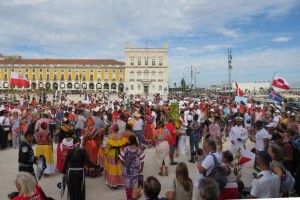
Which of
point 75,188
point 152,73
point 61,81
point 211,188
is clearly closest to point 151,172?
point 75,188

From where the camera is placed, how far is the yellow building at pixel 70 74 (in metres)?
77.2

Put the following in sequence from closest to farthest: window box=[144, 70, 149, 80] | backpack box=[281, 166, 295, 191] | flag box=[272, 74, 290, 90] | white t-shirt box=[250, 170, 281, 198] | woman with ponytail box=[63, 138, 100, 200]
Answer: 1. white t-shirt box=[250, 170, 281, 198]
2. backpack box=[281, 166, 295, 191]
3. woman with ponytail box=[63, 138, 100, 200]
4. flag box=[272, 74, 290, 90]
5. window box=[144, 70, 149, 80]

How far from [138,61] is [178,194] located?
229 feet

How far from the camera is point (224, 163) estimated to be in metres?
3.70

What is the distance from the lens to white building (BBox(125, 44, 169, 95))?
235 ft

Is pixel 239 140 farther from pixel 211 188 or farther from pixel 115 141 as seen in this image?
pixel 211 188

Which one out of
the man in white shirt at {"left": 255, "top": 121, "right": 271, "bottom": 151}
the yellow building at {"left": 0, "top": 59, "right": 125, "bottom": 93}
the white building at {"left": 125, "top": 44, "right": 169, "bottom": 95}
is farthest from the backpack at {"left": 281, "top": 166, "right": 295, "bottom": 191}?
the yellow building at {"left": 0, "top": 59, "right": 125, "bottom": 93}

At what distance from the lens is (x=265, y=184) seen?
3266 mm

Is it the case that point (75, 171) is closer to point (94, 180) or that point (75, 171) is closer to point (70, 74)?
point (94, 180)

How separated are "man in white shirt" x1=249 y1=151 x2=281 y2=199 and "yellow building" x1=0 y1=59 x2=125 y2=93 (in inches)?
2916

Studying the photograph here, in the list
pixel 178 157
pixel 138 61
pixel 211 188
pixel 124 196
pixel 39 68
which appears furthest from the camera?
pixel 39 68

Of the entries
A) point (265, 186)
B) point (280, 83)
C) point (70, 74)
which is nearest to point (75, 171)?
point (265, 186)

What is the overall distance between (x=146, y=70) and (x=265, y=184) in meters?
69.6

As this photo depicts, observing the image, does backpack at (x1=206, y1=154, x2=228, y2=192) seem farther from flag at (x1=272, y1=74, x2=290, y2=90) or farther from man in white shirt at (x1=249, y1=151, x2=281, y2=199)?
flag at (x1=272, y1=74, x2=290, y2=90)
